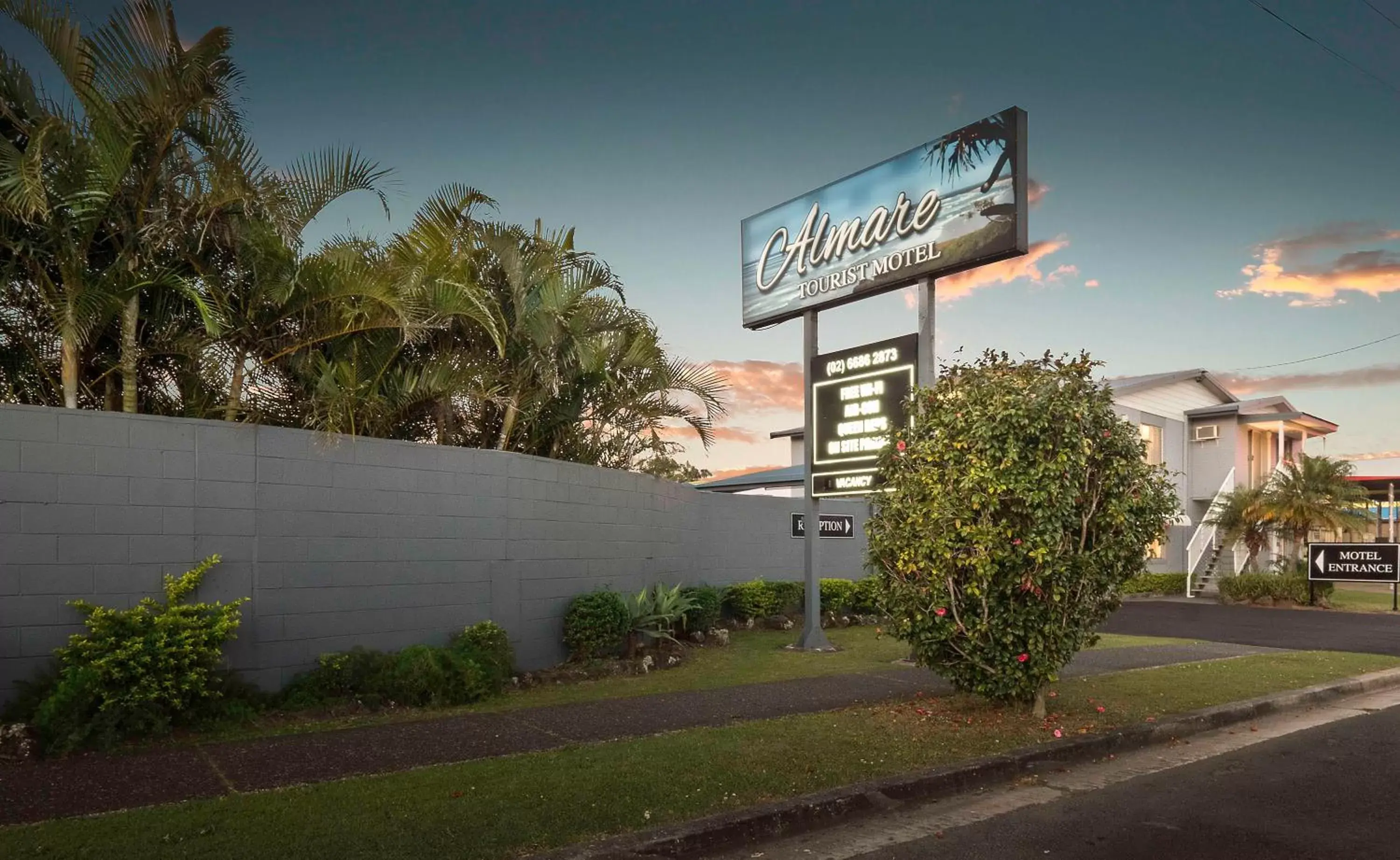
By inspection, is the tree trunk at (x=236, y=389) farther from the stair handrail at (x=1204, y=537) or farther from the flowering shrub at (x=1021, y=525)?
the stair handrail at (x=1204, y=537)

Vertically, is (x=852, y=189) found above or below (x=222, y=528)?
above

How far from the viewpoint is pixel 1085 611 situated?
8242 mm

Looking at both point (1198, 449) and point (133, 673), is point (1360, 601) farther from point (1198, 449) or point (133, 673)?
point (133, 673)

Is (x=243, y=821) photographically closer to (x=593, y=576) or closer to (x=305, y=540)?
(x=305, y=540)

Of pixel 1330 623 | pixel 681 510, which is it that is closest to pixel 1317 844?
pixel 681 510

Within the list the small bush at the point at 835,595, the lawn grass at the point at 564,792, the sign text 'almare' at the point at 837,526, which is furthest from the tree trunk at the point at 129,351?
the small bush at the point at 835,595

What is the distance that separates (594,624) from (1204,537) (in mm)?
25006

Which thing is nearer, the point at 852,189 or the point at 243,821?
the point at 243,821

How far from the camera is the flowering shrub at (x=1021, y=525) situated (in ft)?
26.2

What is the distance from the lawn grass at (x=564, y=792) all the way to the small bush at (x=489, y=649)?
2.54 metres

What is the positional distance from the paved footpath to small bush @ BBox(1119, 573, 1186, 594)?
19.9 m

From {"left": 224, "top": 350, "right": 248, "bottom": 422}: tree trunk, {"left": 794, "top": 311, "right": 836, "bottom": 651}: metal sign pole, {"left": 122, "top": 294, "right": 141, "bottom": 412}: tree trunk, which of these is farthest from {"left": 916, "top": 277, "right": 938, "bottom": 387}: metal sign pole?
{"left": 122, "top": 294, "right": 141, "bottom": 412}: tree trunk

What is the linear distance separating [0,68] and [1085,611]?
997cm

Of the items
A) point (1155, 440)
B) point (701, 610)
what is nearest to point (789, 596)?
point (701, 610)
